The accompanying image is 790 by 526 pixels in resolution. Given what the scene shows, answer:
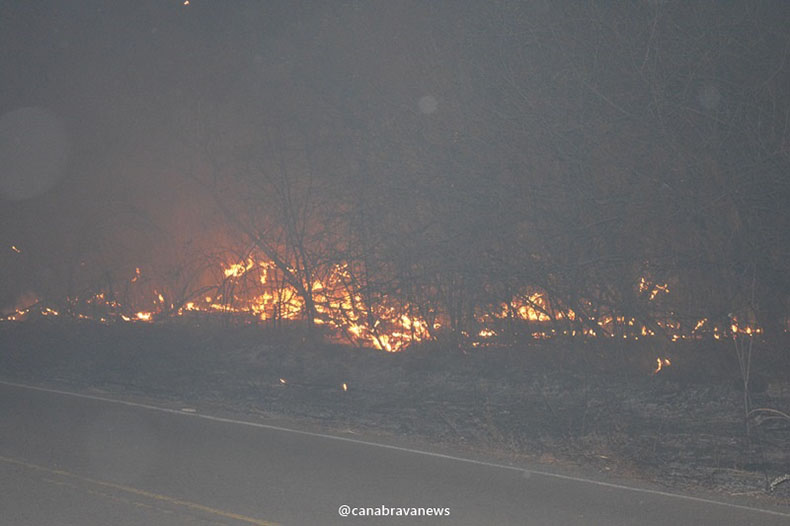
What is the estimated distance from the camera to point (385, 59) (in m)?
15.7

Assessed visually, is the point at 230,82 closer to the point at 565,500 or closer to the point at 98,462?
the point at 98,462

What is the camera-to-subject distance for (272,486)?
23.6ft

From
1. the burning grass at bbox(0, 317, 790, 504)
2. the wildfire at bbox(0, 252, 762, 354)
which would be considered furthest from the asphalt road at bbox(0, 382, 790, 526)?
the wildfire at bbox(0, 252, 762, 354)

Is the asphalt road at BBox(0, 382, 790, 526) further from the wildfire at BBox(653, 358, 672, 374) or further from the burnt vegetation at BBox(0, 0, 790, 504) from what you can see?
the wildfire at BBox(653, 358, 672, 374)

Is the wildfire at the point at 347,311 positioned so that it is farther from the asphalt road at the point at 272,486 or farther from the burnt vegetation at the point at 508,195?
the asphalt road at the point at 272,486

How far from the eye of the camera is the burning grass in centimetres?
916

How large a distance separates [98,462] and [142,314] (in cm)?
1377

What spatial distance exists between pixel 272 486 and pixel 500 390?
6368mm

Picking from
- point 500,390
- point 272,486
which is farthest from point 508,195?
point 272,486

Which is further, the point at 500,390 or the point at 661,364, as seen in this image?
the point at 661,364

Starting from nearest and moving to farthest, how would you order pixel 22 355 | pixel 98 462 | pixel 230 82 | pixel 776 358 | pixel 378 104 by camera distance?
1. pixel 98 462
2. pixel 776 358
3. pixel 378 104
4. pixel 22 355
5. pixel 230 82

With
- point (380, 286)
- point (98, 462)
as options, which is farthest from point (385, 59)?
point (98, 462)

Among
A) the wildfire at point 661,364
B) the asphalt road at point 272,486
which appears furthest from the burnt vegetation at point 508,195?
the asphalt road at point 272,486

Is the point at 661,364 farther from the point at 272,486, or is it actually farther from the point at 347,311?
the point at 272,486
